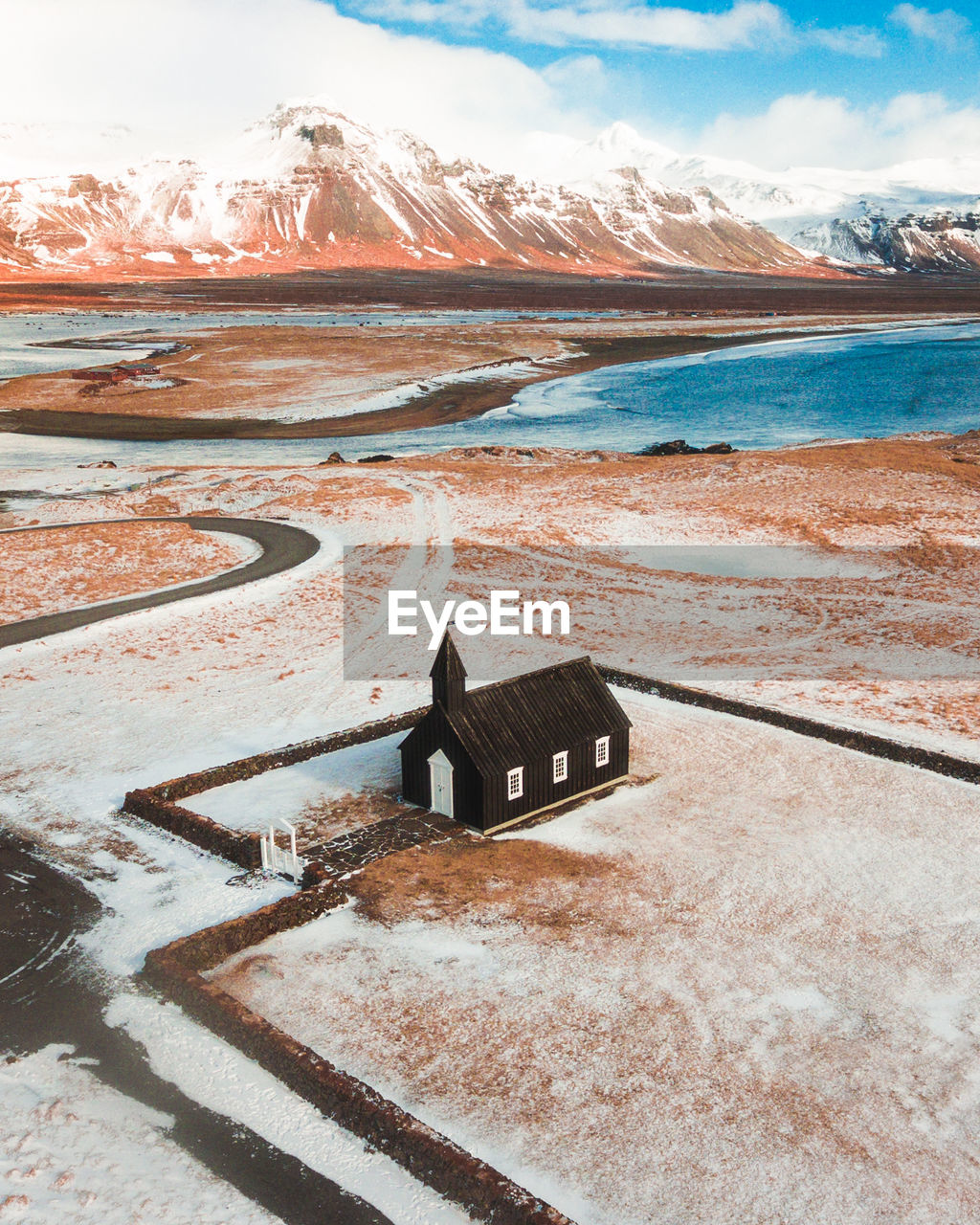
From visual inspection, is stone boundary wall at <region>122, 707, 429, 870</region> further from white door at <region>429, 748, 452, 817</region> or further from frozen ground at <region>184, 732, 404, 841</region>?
white door at <region>429, 748, 452, 817</region>

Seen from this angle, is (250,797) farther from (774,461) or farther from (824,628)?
(774,461)

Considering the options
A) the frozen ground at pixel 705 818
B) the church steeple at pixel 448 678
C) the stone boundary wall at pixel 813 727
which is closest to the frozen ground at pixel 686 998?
the frozen ground at pixel 705 818

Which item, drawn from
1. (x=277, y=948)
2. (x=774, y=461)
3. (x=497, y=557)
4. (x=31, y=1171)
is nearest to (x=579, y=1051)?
(x=277, y=948)

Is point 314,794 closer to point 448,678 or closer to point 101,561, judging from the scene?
point 448,678

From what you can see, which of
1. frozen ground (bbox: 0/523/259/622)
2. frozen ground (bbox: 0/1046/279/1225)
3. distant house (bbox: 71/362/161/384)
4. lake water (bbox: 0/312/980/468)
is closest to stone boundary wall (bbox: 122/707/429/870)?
frozen ground (bbox: 0/1046/279/1225)

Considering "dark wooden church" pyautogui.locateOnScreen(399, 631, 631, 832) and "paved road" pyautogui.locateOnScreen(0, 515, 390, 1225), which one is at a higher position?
"dark wooden church" pyautogui.locateOnScreen(399, 631, 631, 832)

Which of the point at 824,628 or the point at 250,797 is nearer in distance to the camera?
the point at 250,797

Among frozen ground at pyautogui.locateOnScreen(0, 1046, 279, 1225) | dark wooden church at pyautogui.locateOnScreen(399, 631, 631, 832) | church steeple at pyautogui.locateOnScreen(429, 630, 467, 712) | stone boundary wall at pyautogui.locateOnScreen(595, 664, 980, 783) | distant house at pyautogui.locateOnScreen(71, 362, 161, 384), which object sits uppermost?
distant house at pyautogui.locateOnScreen(71, 362, 161, 384)
